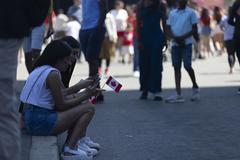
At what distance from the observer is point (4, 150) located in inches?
224

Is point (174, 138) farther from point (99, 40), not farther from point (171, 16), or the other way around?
point (171, 16)

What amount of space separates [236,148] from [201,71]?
14914 mm

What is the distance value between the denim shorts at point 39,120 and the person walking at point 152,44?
20.1ft

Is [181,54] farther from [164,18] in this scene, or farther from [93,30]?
[93,30]

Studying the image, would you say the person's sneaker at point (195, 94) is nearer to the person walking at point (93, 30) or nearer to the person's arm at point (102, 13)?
the person walking at point (93, 30)

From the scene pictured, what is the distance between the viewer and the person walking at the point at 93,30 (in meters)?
13.7

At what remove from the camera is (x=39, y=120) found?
877 cm

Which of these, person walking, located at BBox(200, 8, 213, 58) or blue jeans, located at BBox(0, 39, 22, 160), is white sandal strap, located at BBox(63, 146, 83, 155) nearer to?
blue jeans, located at BBox(0, 39, 22, 160)

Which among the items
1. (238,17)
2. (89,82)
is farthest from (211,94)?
(89,82)

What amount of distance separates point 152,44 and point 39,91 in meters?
6.28

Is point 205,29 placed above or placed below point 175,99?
below

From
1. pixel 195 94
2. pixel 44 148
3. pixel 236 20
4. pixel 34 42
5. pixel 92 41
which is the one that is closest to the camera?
pixel 44 148

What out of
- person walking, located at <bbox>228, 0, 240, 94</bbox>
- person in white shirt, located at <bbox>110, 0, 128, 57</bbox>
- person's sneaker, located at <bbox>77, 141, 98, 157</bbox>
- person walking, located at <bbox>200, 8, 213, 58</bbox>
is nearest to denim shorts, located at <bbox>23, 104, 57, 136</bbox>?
person's sneaker, located at <bbox>77, 141, 98, 157</bbox>

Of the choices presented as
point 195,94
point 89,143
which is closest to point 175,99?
point 195,94
